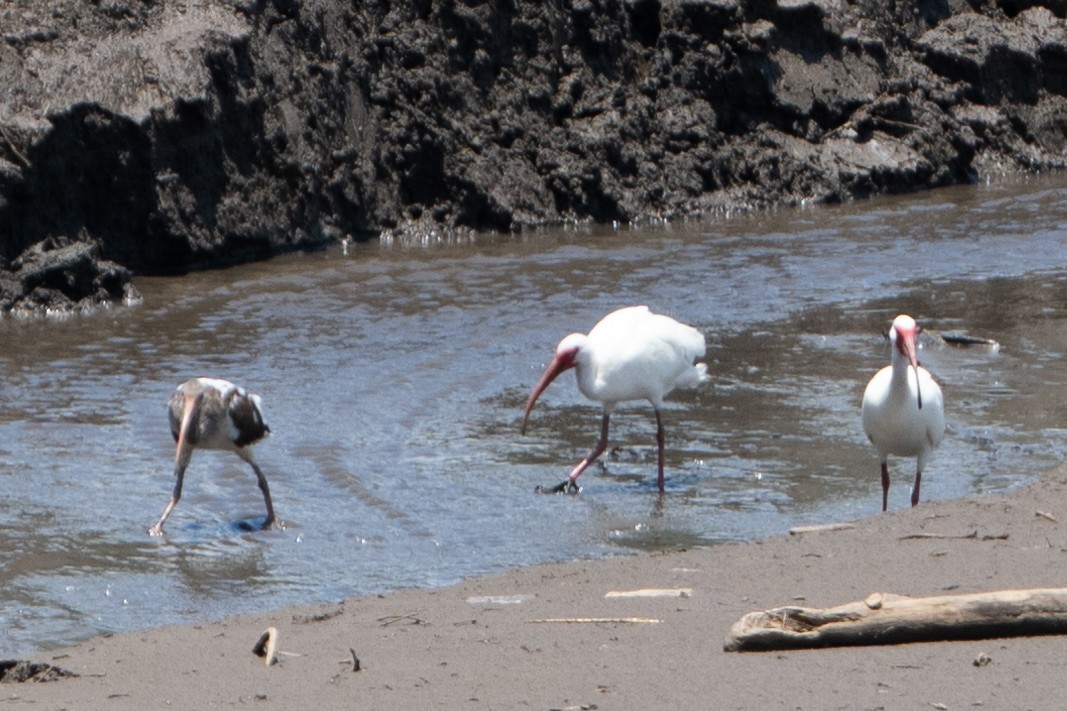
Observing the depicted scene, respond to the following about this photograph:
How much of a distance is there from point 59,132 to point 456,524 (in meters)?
8.14

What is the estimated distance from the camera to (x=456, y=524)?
799 cm

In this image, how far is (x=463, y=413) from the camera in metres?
10.5

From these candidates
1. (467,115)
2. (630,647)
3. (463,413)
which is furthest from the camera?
(467,115)

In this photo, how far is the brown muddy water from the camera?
7.53 m

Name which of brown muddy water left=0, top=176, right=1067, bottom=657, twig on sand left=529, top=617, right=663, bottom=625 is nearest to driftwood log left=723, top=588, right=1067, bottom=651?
twig on sand left=529, top=617, right=663, bottom=625

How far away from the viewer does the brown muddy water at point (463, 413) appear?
7.53 m

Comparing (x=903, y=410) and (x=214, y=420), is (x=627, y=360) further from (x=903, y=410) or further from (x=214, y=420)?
(x=214, y=420)

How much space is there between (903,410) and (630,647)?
3.25 m

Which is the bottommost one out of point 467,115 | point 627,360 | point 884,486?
point 884,486

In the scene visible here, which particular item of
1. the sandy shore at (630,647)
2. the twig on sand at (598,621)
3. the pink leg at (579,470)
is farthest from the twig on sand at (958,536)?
the pink leg at (579,470)

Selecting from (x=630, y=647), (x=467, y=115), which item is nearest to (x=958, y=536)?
(x=630, y=647)

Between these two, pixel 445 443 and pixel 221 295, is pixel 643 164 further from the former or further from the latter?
pixel 445 443

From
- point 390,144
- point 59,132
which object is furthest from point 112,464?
point 390,144

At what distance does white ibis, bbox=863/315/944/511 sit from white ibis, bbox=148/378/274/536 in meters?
2.99
